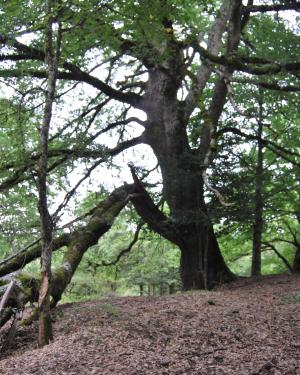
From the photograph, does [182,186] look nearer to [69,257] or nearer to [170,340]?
[69,257]

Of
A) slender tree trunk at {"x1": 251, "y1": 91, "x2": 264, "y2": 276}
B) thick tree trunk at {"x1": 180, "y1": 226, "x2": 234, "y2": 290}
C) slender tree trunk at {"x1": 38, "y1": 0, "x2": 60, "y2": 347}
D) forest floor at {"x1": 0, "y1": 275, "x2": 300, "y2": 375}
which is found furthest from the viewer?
slender tree trunk at {"x1": 251, "y1": 91, "x2": 264, "y2": 276}

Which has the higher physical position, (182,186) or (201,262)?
(182,186)

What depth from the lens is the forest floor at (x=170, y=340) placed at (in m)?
3.73

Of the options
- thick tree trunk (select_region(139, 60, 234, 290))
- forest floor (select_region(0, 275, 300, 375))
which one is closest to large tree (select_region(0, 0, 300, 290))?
thick tree trunk (select_region(139, 60, 234, 290))

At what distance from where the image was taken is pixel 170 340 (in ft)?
14.8

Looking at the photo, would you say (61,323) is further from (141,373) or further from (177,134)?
(177,134)

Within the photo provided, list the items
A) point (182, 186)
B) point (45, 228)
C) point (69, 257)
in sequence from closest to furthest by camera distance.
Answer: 1. point (45, 228)
2. point (69, 257)
3. point (182, 186)

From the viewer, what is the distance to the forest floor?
3.73 meters

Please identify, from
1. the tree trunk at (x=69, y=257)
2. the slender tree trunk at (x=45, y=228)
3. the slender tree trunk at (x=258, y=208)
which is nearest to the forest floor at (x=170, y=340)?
the slender tree trunk at (x=45, y=228)

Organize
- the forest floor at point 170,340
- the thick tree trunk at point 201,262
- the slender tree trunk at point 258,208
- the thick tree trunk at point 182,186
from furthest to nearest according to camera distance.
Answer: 1. the slender tree trunk at point 258,208
2. the thick tree trunk at point 201,262
3. the thick tree trunk at point 182,186
4. the forest floor at point 170,340

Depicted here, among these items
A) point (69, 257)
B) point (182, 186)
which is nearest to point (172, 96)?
point (182, 186)

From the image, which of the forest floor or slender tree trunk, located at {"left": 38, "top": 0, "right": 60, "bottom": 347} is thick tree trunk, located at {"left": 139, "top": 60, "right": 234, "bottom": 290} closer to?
the forest floor

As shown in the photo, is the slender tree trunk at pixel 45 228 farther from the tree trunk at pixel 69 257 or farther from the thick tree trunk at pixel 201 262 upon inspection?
the thick tree trunk at pixel 201 262

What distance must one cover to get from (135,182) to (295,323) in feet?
16.4
